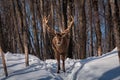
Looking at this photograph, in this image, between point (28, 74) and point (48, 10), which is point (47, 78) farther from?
point (48, 10)

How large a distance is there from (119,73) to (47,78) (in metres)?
3.18

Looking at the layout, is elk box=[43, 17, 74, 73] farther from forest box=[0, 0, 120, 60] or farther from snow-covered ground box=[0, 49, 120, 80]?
forest box=[0, 0, 120, 60]

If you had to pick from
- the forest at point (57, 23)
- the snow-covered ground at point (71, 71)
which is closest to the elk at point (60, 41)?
the snow-covered ground at point (71, 71)

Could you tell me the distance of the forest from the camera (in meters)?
20.0

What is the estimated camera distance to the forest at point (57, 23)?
20.0 meters

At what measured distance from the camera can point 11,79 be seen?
1451 centimetres

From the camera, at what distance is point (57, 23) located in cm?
3528

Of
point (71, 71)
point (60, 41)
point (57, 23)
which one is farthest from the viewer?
point (57, 23)

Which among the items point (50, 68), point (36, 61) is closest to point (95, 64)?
point (50, 68)

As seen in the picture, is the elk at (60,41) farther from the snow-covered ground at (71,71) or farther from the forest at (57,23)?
the forest at (57,23)

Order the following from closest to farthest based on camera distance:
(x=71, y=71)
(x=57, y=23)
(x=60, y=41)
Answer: (x=71, y=71), (x=60, y=41), (x=57, y=23)

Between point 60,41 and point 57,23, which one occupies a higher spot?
point 60,41

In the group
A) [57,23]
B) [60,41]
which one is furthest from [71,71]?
[57,23]

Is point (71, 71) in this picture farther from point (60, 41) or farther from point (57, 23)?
point (57, 23)
